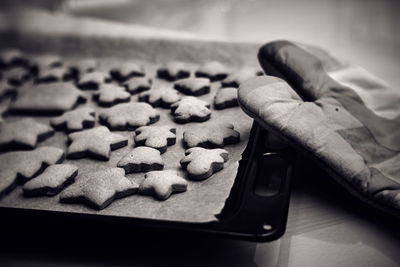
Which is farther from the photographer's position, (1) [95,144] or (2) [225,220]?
(1) [95,144]

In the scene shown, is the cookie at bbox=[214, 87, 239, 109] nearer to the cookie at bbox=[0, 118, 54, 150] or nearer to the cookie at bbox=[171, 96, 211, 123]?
the cookie at bbox=[171, 96, 211, 123]

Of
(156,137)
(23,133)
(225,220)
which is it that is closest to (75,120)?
(23,133)

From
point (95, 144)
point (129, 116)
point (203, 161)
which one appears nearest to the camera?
point (203, 161)

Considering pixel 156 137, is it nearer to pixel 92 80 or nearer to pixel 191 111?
pixel 191 111

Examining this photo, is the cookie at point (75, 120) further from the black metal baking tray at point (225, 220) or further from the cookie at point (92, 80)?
the black metal baking tray at point (225, 220)

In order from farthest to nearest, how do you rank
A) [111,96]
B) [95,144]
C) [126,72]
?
[126,72] → [111,96] → [95,144]

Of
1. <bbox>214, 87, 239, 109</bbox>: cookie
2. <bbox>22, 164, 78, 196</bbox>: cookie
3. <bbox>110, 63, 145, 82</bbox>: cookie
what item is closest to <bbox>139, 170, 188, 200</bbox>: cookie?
<bbox>22, 164, 78, 196</bbox>: cookie

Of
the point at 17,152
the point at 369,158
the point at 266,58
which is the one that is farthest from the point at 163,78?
the point at 369,158
